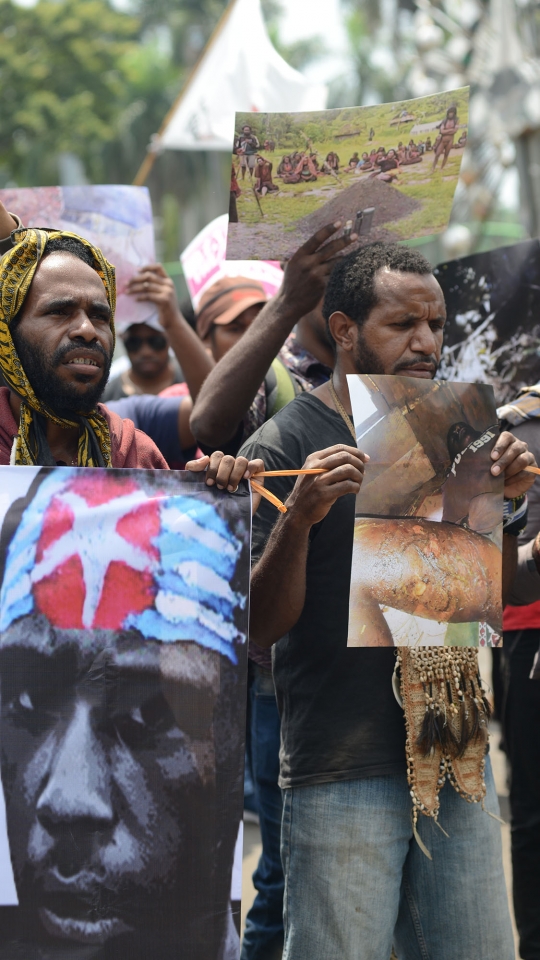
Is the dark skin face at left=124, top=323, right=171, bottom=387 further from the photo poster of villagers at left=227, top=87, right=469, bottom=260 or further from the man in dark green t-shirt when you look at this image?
the man in dark green t-shirt

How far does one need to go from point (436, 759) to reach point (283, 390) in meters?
1.32

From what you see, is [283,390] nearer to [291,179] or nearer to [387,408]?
[291,179]

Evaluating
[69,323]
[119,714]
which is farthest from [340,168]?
[119,714]

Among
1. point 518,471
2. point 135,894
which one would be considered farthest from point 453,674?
point 135,894

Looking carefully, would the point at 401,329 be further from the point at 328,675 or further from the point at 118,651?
the point at 118,651

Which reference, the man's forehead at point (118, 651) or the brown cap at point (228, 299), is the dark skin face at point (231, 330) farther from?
the man's forehead at point (118, 651)

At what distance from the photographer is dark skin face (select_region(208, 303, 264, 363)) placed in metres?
4.20

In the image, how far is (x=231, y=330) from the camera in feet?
13.9

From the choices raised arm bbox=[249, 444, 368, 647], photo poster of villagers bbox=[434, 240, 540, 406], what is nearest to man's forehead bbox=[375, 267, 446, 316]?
raised arm bbox=[249, 444, 368, 647]

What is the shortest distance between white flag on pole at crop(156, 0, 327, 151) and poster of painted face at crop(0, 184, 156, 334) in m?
1.57

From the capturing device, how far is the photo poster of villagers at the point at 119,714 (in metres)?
2.07

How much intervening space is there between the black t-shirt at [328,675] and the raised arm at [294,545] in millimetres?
95

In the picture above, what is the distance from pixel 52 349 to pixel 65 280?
152mm

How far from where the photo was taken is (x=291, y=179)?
2.82 meters
